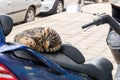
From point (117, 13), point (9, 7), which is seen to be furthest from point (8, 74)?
point (9, 7)

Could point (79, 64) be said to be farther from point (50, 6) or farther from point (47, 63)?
point (50, 6)

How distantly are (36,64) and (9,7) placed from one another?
7.60m

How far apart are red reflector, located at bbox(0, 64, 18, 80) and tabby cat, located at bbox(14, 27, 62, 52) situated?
1.19 feet

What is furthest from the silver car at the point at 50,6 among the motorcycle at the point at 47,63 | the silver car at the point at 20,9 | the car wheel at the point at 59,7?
the motorcycle at the point at 47,63

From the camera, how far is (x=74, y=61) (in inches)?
100.0

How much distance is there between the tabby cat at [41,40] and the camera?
2322 millimetres

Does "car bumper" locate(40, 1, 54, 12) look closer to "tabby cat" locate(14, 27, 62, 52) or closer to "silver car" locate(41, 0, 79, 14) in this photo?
"silver car" locate(41, 0, 79, 14)

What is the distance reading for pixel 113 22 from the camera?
238cm

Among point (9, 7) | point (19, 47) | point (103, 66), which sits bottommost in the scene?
point (9, 7)

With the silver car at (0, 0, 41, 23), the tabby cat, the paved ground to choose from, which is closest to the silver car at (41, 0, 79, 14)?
the paved ground

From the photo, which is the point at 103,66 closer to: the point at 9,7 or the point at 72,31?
the point at 72,31

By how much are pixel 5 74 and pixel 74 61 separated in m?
0.70

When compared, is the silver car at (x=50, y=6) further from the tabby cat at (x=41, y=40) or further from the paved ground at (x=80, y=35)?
the tabby cat at (x=41, y=40)

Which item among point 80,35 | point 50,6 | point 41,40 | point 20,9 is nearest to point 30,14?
point 20,9
